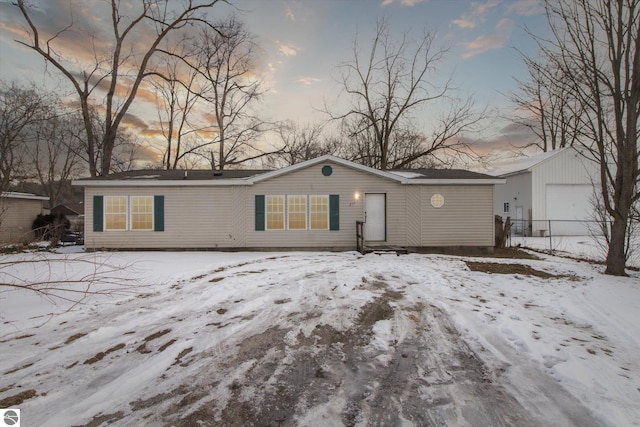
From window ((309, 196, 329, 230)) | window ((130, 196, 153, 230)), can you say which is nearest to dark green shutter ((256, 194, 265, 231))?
window ((309, 196, 329, 230))

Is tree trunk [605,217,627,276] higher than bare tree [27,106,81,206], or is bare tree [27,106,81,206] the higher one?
bare tree [27,106,81,206]

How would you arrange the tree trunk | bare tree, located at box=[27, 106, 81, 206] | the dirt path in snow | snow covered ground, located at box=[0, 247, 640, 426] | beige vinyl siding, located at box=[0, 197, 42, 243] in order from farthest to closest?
1. bare tree, located at box=[27, 106, 81, 206]
2. beige vinyl siding, located at box=[0, 197, 42, 243]
3. the tree trunk
4. snow covered ground, located at box=[0, 247, 640, 426]
5. the dirt path in snow

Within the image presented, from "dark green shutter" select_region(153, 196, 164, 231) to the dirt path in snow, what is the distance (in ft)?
33.0

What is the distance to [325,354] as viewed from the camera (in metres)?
3.50

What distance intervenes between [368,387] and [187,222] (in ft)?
36.8

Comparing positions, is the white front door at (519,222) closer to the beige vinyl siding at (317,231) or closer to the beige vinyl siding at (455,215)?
the beige vinyl siding at (455,215)

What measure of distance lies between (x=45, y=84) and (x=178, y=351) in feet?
82.4

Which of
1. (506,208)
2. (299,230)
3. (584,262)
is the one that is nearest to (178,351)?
(299,230)

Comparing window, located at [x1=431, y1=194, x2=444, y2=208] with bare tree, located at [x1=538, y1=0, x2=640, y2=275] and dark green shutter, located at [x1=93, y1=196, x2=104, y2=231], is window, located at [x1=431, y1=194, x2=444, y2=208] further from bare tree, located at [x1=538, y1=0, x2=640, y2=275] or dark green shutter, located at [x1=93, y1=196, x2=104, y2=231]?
dark green shutter, located at [x1=93, y1=196, x2=104, y2=231]

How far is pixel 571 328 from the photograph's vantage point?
14.2ft

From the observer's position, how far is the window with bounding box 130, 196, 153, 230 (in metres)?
12.5

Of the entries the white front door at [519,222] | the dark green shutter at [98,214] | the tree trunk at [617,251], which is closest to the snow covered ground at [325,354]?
the tree trunk at [617,251]

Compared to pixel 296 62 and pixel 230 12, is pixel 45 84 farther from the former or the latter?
pixel 296 62

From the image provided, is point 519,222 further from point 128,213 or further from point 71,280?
point 71,280
